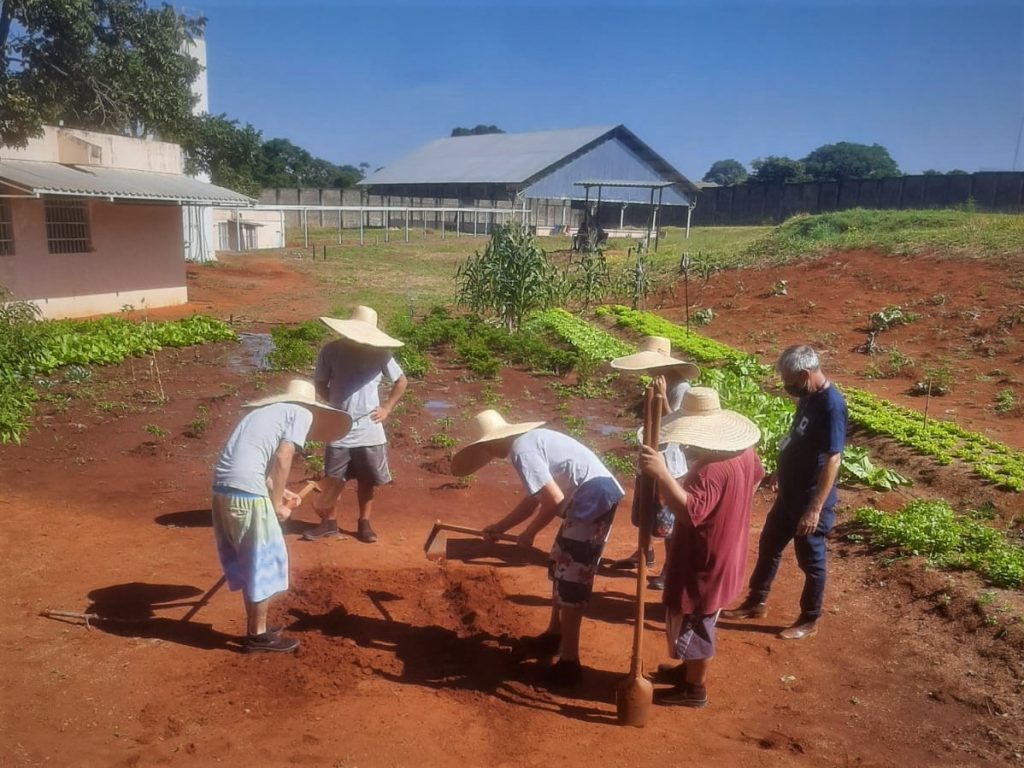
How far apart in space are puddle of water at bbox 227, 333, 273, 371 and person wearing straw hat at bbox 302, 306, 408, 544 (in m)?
5.95

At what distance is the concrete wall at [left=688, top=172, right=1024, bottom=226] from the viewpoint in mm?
33031

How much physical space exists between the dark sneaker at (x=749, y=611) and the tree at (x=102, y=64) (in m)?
17.8

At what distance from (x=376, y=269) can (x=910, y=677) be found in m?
23.6

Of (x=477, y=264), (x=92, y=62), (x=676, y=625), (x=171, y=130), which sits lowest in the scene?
(x=676, y=625)

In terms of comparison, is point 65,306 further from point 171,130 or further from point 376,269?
point 376,269

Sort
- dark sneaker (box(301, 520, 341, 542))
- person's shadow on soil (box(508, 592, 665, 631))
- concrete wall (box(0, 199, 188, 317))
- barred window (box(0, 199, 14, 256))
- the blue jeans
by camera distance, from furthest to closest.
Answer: concrete wall (box(0, 199, 188, 317))
barred window (box(0, 199, 14, 256))
dark sneaker (box(301, 520, 341, 542))
person's shadow on soil (box(508, 592, 665, 631))
the blue jeans

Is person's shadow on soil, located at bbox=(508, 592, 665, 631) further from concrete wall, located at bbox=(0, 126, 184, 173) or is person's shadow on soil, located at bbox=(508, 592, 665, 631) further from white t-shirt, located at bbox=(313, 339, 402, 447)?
concrete wall, located at bbox=(0, 126, 184, 173)

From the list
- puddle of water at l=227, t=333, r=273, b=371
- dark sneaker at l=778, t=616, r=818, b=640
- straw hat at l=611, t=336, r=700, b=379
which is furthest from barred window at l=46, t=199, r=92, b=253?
dark sneaker at l=778, t=616, r=818, b=640

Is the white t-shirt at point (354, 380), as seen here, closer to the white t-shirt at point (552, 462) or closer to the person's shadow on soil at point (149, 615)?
the person's shadow on soil at point (149, 615)

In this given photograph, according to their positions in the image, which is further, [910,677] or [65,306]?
[65,306]

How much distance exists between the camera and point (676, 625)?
4.07 metres

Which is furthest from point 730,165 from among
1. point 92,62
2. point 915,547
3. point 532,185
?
point 915,547

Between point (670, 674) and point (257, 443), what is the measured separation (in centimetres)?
247

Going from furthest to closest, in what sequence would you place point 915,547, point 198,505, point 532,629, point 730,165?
1. point 730,165
2. point 198,505
3. point 915,547
4. point 532,629
